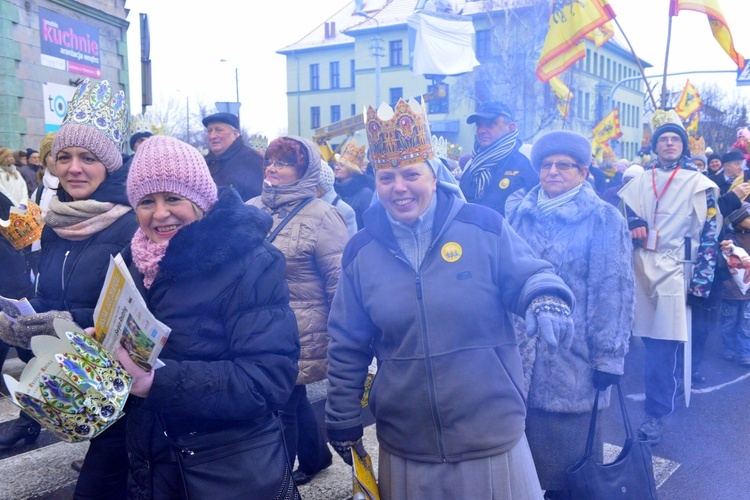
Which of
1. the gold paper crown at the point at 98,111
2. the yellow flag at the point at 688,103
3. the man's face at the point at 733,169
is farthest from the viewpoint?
the yellow flag at the point at 688,103

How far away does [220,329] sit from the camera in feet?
7.73

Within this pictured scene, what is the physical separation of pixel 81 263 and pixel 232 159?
334 centimetres

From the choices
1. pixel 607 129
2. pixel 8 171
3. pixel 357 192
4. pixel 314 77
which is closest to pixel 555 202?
pixel 357 192

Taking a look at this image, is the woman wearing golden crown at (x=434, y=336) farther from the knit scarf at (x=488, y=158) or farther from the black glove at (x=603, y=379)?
the knit scarf at (x=488, y=158)

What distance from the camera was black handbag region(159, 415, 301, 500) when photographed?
2.30 metres

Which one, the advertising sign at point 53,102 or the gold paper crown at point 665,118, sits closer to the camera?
the gold paper crown at point 665,118

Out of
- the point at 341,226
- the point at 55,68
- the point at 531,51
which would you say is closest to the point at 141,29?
the point at 55,68

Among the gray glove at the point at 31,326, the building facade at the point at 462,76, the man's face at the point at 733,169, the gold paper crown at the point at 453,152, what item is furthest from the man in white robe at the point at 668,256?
the building facade at the point at 462,76

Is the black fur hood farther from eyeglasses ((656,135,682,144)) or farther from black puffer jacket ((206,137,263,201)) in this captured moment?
eyeglasses ((656,135,682,144))

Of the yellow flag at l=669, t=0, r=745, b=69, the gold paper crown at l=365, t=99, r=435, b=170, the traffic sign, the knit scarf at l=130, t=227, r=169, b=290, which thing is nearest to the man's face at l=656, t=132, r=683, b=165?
the gold paper crown at l=365, t=99, r=435, b=170

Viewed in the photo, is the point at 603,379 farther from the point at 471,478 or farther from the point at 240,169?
the point at 240,169

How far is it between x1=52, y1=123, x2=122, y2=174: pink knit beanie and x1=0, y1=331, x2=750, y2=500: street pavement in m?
2.23

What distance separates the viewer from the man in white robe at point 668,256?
4.86m

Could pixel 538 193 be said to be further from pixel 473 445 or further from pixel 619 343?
pixel 473 445
